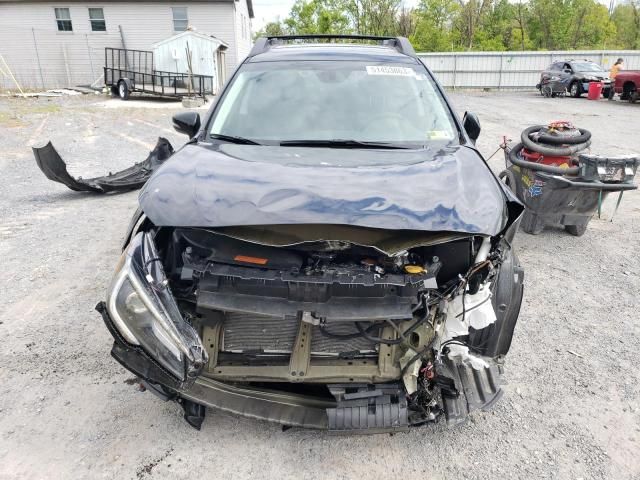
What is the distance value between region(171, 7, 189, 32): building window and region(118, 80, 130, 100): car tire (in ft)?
18.5

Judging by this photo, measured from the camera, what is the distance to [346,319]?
6.97 ft

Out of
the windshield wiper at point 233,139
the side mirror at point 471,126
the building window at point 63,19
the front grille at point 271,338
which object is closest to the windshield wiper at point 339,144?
the windshield wiper at point 233,139

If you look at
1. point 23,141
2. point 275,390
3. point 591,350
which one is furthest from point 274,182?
point 23,141

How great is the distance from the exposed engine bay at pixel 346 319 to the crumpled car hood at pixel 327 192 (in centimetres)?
12

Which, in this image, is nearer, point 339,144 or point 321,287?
point 321,287

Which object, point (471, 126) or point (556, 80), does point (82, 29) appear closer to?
point (556, 80)

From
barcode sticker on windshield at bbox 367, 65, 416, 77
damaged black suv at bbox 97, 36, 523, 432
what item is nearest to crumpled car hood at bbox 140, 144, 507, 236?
damaged black suv at bbox 97, 36, 523, 432

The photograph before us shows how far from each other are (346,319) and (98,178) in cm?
591

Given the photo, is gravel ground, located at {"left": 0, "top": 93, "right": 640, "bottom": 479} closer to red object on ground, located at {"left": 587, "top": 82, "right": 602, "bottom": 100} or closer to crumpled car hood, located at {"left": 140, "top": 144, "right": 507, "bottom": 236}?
crumpled car hood, located at {"left": 140, "top": 144, "right": 507, "bottom": 236}

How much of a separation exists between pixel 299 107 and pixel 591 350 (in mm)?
2646

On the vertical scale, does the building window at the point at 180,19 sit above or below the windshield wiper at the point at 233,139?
above

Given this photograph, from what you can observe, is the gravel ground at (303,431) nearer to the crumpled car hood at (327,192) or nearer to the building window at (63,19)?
the crumpled car hood at (327,192)

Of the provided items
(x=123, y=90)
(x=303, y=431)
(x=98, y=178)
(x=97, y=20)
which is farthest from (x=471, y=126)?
(x=97, y=20)

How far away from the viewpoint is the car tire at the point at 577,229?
17.5 feet
